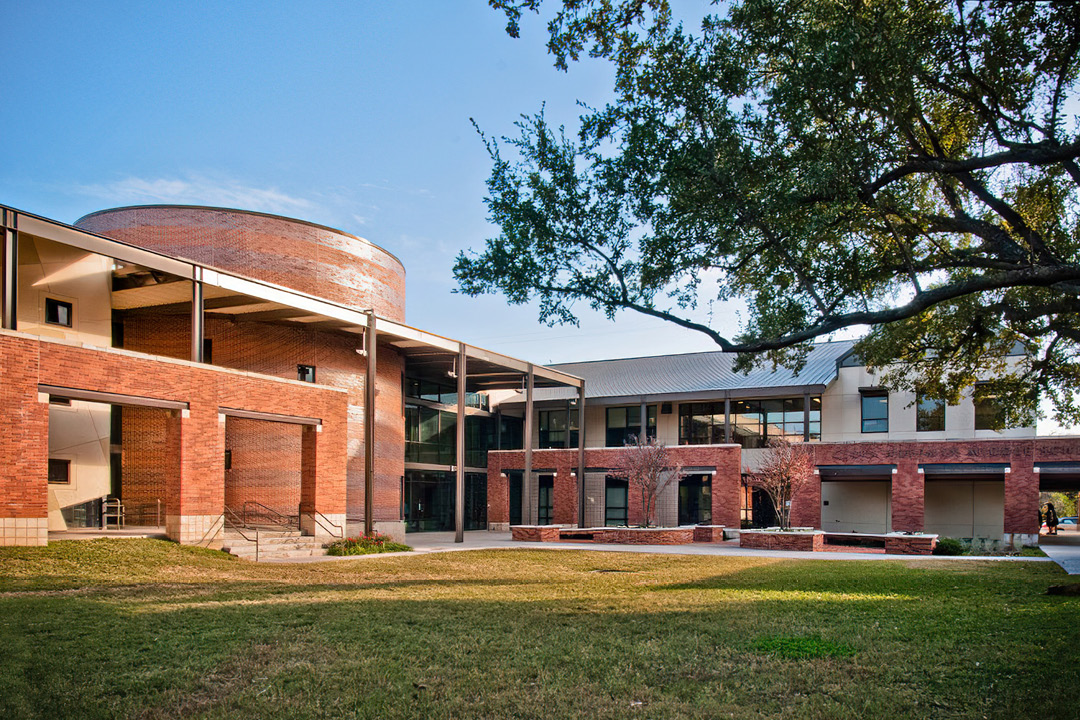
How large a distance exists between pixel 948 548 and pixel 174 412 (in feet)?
80.3

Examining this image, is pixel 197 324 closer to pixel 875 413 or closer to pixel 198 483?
pixel 198 483

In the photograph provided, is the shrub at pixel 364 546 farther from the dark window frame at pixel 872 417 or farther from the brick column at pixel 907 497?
the dark window frame at pixel 872 417

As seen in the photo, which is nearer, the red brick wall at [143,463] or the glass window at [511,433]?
the red brick wall at [143,463]

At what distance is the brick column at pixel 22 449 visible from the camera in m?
17.0

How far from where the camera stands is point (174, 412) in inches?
834

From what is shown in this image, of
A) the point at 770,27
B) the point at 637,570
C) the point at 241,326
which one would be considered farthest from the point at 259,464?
the point at 770,27

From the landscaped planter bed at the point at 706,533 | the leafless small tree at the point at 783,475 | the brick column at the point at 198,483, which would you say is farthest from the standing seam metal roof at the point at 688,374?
the brick column at the point at 198,483

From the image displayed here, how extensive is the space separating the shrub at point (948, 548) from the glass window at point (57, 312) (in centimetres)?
2813

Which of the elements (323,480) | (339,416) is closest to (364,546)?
(323,480)

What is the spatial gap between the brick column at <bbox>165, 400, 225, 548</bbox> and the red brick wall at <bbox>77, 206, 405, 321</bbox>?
7.45 metres

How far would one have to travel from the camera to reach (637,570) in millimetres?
19281

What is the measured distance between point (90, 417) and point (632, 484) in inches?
880

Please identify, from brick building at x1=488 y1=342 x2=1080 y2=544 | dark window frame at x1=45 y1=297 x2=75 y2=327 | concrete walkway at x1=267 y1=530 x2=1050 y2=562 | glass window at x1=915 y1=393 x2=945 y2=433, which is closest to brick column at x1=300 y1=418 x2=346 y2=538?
concrete walkway at x1=267 y1=530 x2=1050 y2=562

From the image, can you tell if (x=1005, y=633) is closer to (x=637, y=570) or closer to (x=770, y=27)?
(x=770, y=27)
